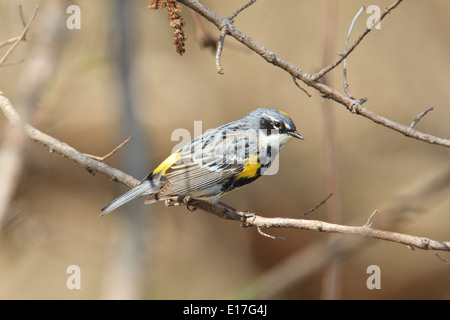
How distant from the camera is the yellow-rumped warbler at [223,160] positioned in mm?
4027

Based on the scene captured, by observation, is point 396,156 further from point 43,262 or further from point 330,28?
point 43,262

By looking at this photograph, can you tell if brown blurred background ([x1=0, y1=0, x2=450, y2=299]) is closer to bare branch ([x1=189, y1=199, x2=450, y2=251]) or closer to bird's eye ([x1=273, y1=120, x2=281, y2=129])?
bird's eye ([x1=273, y1=120, x2=281, y2=129])

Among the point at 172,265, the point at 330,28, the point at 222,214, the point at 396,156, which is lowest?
the point at 222,214

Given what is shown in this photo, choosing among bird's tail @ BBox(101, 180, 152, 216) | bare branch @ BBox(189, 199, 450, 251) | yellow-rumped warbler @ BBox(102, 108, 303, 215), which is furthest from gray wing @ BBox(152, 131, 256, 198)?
bare branch @ BBox(189, 199, 450, 251)

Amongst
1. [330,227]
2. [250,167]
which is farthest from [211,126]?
[330,227]

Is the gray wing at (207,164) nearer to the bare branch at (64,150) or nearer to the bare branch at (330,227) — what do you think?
the bare branch at (330,227)

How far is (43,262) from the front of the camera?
7.75 meters

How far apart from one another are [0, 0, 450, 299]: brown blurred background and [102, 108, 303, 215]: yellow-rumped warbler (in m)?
2.38

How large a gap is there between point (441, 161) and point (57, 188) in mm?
5922

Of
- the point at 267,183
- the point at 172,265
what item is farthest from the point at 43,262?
the point at 267,183

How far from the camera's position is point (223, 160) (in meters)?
4.25

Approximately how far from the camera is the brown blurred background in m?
6.78

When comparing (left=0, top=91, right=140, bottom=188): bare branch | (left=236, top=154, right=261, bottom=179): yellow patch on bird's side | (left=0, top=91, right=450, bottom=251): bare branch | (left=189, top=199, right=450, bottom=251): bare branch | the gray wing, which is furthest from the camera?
(left=236, top=154, right=261, bottom=179): yellow patch on bird's side

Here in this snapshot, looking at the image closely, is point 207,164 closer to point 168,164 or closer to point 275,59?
point 168,164
